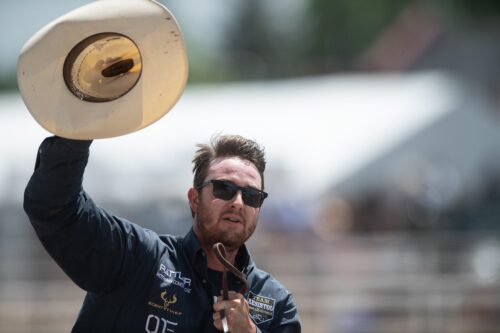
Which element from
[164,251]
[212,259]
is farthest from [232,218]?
[164,251]

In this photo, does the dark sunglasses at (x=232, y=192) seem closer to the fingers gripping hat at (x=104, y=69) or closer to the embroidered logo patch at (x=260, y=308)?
the embroidered logo patch at (x=260, y=308)

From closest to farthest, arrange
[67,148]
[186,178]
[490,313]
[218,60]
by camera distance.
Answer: [67,148] < [490,313] < [186,178] < [218,60]

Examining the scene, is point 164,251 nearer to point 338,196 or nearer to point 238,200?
point 238,200

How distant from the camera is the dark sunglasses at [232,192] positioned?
4.68 metres

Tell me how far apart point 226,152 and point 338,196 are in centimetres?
1275

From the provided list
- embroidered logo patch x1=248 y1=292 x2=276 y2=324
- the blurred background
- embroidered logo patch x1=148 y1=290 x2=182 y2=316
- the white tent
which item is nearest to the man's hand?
embroidered logo patch x1=148 y1=290 x2=182 y2=316

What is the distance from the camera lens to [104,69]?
427cm

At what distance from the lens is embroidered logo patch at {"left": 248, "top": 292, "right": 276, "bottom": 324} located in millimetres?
4738

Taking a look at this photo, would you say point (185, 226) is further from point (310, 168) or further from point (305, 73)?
point (305, 73)

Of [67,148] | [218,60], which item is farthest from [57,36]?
[218,60]

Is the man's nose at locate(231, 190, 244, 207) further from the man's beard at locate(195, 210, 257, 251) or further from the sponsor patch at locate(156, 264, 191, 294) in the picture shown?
the sponsor patch at locate(156, 264, 191, 294)

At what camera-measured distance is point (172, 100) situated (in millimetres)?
4309

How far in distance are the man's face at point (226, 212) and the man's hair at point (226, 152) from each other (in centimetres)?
6

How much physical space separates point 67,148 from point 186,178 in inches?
498
